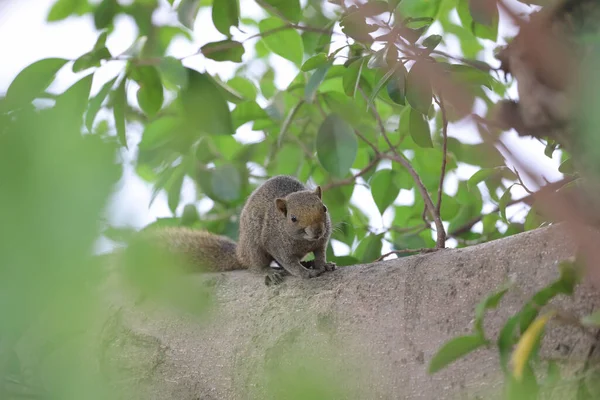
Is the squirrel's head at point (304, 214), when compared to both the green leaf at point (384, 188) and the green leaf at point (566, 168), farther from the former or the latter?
the green leaf at point (566, 168)

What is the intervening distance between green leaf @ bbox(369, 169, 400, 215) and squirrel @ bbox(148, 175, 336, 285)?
6.9 inches

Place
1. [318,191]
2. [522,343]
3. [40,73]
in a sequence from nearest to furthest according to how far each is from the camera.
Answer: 1. [522,343]
2. [40,73]
3. [318,191]

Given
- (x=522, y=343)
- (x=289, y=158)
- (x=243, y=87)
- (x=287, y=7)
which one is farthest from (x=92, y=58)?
(x=289, y=158)

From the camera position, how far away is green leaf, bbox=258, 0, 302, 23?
4.77 ft

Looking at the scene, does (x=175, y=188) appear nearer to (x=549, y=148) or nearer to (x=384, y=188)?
(x=384, y=188)

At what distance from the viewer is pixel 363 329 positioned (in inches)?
47.0

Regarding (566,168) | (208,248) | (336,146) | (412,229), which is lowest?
(208,248)

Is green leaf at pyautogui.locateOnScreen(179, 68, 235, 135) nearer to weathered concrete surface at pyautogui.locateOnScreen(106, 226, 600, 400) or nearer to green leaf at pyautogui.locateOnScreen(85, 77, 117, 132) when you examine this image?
green leaf at pyautogui.locateOnScreen(85, 77, 117, 132)

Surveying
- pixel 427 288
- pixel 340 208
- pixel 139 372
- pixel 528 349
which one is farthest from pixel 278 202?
pixel 528 349

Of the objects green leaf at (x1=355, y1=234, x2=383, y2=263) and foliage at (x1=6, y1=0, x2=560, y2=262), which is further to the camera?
green leaf at (x1=355, y1=234, x2=383, y2=263)

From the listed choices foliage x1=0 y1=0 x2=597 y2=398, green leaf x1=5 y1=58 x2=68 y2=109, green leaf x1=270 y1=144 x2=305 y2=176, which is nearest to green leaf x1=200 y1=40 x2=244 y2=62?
foliage x1=0 y1=0 x2=597 y2=398

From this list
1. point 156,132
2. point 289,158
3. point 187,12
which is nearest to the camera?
point 187,12

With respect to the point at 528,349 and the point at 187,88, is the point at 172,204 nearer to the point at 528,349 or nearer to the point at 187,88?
the point at 187,88

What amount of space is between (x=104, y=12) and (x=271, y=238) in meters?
1.04
